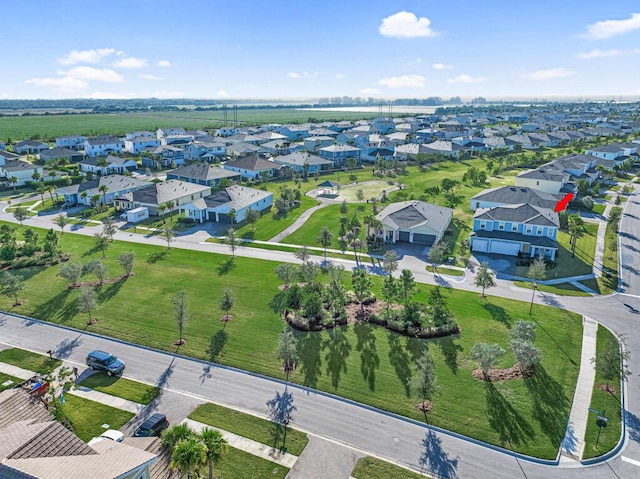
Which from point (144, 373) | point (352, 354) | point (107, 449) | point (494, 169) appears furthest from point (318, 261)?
point (494, 169)

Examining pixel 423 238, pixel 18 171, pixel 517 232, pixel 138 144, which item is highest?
pixel 138 144

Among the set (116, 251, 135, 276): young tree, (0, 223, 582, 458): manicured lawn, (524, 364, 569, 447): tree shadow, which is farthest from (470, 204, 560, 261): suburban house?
(116, 251, 135, 276): young tree

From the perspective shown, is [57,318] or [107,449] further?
[57,318]

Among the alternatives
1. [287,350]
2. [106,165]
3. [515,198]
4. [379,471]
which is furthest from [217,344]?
[106,165]

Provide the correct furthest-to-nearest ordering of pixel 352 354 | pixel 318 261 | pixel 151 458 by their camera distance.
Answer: pixel 318 261, pixel 352 354, pixel 151 458

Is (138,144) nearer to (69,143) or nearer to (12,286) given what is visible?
(69,143)

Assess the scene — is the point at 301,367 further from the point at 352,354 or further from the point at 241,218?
the point at 241,218

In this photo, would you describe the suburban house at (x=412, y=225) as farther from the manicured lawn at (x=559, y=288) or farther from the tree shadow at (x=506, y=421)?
the tree shadow at (x=506, y=421)

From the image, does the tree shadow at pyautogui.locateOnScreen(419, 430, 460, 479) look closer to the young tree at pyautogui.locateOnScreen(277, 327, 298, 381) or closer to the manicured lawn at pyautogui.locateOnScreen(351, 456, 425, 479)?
the manicured lawn at pyautogui.locateOnScreen(351, 456, 425, 479)
